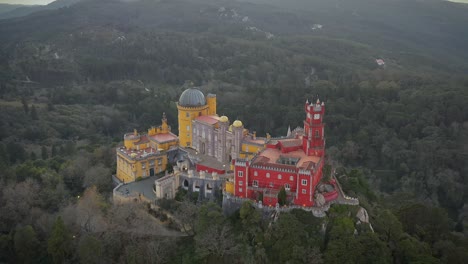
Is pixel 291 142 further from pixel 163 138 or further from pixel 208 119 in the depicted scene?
pixel 163 138

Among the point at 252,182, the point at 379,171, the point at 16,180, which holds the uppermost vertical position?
the point at 252,182

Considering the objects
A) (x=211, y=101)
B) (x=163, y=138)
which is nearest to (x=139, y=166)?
(x=163, y=138)

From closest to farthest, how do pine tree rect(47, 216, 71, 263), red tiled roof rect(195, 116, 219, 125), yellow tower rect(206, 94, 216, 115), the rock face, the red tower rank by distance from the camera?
the rock face < pine tree rect(47, 216, 71, 263) < the red tower < red tiled roof rect(195, 116, 219, 125) < yellow tower rect(206, 94, 216, 115)

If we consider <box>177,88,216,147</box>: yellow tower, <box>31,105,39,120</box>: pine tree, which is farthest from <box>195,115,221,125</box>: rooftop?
<box>31,105,39,120</box>: pine tree

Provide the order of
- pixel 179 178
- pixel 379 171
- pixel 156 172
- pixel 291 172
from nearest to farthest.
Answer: pixel 291 172 → pixel 179 178 → pixel 156 172 → pixel 379 171

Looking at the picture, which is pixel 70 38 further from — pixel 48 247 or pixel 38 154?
pixel 48 247

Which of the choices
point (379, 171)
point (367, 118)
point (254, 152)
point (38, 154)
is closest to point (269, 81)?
point (367, 118)

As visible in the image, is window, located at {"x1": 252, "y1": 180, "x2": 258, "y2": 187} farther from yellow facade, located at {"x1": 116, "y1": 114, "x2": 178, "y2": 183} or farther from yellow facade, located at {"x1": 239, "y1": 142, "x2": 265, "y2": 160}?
yellow facade, located at {"x1": 116, "y1": 114, "x2": 178, "y2": 183}
